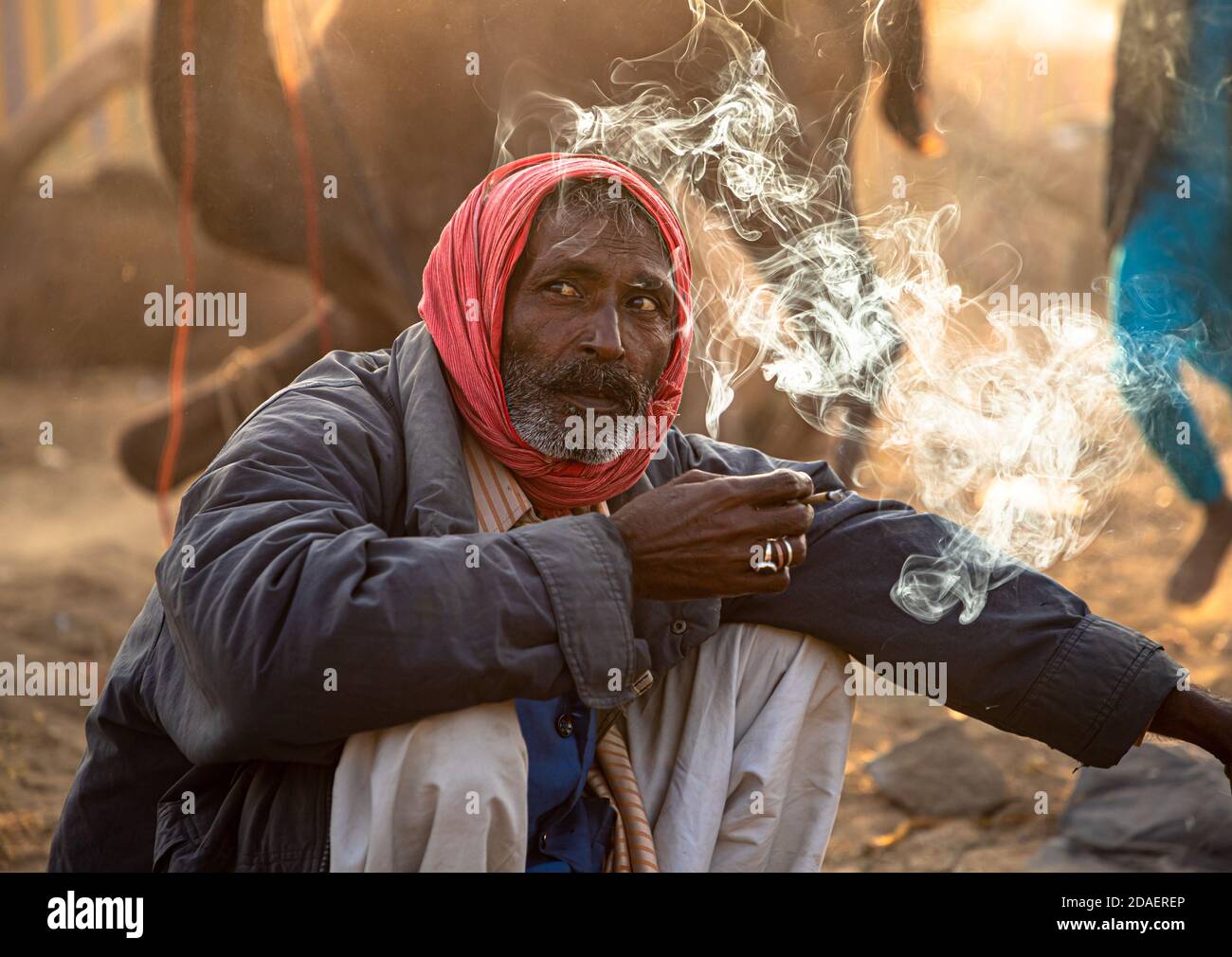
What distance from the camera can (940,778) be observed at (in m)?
4.22

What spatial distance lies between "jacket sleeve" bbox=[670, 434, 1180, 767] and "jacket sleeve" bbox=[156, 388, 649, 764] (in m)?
0.54

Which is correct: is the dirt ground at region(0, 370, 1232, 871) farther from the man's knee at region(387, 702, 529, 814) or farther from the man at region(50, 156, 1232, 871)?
the man's knee at region(387, 702, 529, 814)

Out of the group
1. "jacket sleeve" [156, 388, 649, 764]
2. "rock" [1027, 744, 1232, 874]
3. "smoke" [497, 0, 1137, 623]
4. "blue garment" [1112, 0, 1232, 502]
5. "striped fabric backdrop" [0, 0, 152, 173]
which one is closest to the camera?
"jacket sleeve" [156, 388, 649, 764]

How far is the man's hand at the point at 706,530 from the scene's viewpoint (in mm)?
2150

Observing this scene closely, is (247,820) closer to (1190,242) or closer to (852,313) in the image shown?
(852,313)

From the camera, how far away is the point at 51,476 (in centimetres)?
801

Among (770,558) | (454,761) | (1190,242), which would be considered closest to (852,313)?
(770,558)

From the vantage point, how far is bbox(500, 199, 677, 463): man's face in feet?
8.01

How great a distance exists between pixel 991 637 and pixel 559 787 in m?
0.84

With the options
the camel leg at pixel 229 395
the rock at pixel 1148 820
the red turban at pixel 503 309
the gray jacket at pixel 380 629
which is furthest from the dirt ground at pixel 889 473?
the gray jacket at pixel 380 629

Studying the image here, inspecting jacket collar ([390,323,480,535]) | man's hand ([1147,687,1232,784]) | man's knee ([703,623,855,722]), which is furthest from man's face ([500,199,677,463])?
man's hand ([1147,687,1232,784])

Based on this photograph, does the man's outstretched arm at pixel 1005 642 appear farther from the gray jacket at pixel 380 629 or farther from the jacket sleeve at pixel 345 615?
the jacket sleeve at pixel 345 615

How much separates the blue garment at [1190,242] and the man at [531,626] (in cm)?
226
